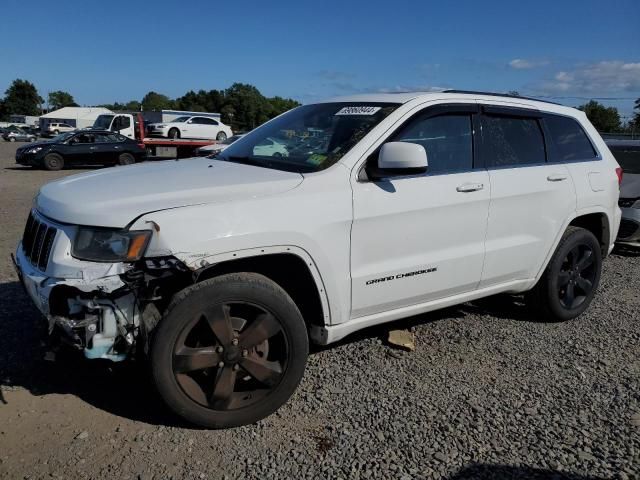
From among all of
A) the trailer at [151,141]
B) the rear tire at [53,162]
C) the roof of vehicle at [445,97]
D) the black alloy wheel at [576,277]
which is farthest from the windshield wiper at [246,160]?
the trailer at [151,141]

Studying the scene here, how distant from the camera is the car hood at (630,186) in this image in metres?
7.79

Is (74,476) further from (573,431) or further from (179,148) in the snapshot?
(179,148)

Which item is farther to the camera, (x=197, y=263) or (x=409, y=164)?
(x=409, y=164)

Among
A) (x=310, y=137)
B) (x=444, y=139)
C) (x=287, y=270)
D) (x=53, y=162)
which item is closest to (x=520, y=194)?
(x=444, y=139)

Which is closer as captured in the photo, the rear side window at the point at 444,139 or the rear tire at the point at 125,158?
the rear side window at the point at 444,139

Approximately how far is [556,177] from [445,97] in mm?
1176

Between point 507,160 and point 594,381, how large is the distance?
1.64 meters

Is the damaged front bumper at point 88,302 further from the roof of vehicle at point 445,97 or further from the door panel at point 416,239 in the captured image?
the roof of vehicle at point 445,97

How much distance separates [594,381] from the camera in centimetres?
376

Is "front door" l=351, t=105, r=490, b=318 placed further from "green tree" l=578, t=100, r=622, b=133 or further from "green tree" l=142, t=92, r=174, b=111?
"green tree" l=142, t=92, r=174, b=111

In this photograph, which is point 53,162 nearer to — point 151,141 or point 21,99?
point 151,141

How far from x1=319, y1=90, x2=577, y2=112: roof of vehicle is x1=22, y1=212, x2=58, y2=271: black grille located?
7.20 feet

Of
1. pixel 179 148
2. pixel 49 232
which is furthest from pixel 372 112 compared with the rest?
pixel 179 148

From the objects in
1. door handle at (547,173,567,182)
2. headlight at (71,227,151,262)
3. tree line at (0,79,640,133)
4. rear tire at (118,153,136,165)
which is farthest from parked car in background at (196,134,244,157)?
tree line at (0,79,640,133)
